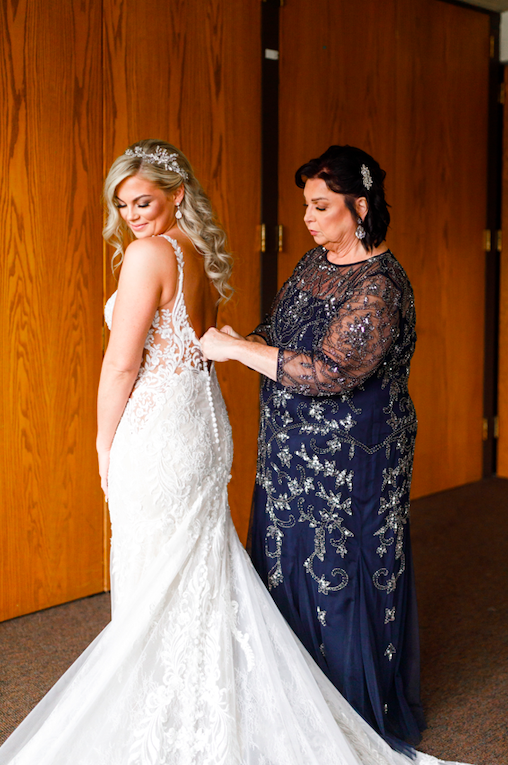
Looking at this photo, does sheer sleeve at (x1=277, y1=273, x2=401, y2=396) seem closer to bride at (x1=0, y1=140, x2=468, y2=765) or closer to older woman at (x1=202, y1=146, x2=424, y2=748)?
older woman at (x1=202, y1=146, x2=424, y2=748)

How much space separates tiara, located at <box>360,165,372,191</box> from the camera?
80.0 inches

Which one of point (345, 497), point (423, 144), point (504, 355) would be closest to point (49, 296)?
point (345, 497)

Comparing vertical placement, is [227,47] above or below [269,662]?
above

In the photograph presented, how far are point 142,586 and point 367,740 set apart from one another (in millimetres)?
746

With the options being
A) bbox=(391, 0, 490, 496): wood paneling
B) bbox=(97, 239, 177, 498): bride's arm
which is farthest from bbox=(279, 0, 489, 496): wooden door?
bbox=(97, 239, 177, 498): bride's arm

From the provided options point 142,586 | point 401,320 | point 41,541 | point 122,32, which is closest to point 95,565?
point 41,541

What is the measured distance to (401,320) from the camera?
2.03 m

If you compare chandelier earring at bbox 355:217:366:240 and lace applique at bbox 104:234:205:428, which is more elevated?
chandelier earring at bbox 355:217:366:240

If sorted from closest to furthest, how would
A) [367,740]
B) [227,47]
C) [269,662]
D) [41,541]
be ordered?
1. [269,662]
2. [367,740]
3. [41,541]
4. [227,47]

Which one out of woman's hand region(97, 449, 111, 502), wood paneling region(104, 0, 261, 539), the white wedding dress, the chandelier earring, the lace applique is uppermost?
wood paneling region(104, 0, 261, 539)

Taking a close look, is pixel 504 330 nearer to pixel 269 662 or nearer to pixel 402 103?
pixel 402 103

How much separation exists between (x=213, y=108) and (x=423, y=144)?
172 cm

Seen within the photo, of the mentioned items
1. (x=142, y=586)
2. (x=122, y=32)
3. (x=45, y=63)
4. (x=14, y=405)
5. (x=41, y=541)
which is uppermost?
(x=122, y=32)

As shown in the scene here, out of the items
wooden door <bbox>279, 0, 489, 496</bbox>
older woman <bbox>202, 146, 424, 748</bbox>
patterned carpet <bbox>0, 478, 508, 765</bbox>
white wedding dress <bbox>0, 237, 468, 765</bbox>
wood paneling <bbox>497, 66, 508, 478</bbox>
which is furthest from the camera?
wood paneling <bbox>497, 66, 508, 478</bbox>
